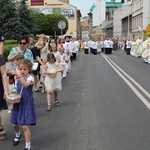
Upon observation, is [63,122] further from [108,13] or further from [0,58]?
[108,13]

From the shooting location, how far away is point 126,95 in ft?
33.5

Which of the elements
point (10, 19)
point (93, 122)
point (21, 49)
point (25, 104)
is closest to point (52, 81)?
point (21, 49)

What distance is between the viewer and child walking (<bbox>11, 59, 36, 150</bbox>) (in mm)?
5195

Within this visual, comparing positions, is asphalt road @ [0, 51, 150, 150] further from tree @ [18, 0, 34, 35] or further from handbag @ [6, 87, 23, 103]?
tree @ [18, 0, 34, 35]

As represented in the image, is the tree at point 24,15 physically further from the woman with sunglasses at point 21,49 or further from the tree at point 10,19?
the woman with sunglasses at point 21,49

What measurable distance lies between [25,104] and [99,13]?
514 feet

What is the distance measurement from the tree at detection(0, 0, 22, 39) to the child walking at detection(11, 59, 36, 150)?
1175 inches

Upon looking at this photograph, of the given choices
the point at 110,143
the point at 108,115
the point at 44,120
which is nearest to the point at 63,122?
the point at 44,120

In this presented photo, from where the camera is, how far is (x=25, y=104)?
530 cm

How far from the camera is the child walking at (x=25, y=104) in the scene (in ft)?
17.0

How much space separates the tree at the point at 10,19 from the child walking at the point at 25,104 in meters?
29.8

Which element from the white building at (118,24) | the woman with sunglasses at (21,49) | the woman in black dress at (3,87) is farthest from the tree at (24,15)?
the white building at (118,24)

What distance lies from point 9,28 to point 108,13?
430 ft

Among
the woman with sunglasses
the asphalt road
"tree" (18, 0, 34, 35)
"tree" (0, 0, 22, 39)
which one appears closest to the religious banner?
"tree" (18, 0, 34, 35)
